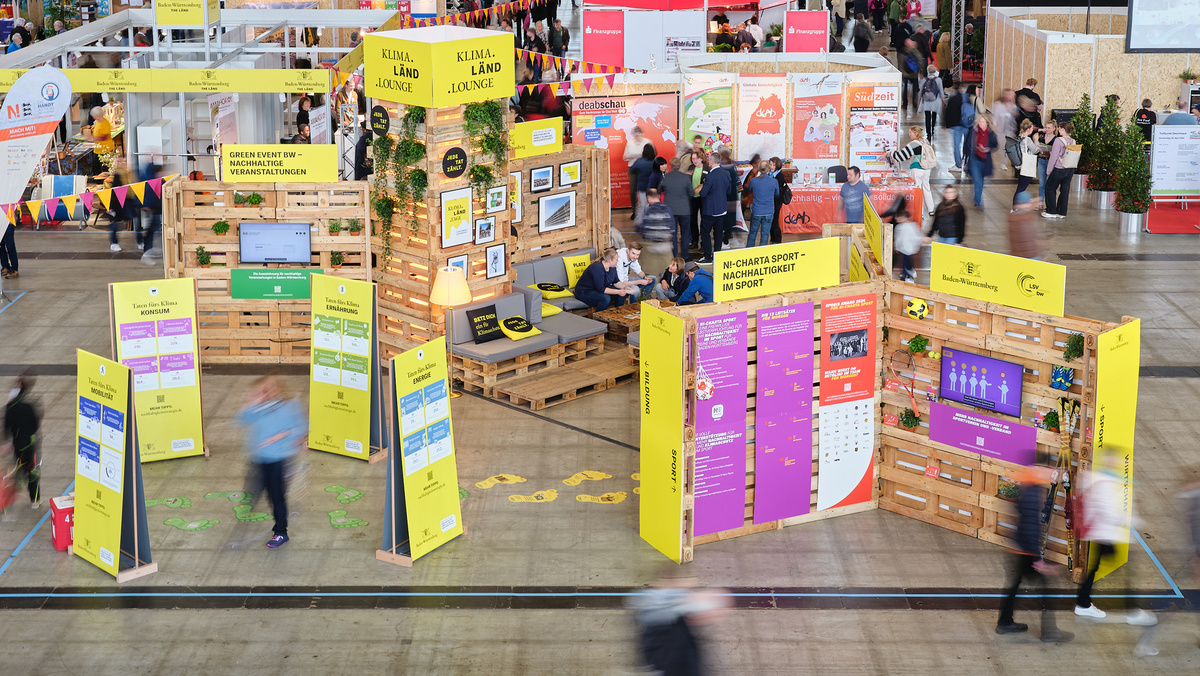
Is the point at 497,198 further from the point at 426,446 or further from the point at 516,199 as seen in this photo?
the point at 426,446

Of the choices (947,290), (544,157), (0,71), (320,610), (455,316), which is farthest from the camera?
(0,71)

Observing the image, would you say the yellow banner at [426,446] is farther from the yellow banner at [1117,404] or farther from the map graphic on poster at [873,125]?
the map graphic on poster at [873,125]

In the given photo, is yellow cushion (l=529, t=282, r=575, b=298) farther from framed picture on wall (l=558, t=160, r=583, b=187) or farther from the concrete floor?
the concrete floor

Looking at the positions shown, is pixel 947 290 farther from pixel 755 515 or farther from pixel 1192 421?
pixel 1192 421

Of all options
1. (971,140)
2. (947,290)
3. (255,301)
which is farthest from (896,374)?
(971,140)

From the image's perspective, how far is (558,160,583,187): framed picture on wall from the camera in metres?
15.9

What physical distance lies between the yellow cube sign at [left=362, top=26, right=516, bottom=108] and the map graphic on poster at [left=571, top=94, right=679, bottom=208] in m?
6.48

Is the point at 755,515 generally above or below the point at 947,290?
below

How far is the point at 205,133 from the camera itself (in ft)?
73.7

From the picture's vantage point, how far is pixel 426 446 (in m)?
9.78

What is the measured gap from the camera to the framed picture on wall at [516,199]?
14523 millimetres

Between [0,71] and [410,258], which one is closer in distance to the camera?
[410,258]

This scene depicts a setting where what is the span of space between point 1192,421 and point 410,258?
8035 mm

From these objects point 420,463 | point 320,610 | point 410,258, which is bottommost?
point 320,610
